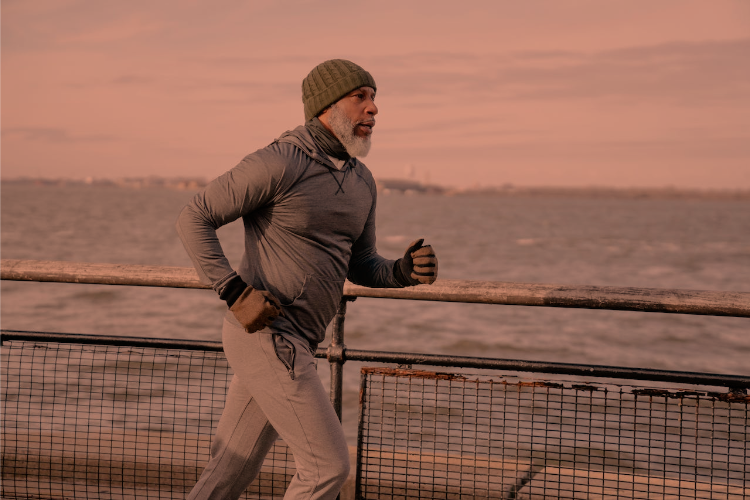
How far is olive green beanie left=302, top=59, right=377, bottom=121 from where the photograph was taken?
8.96 feet

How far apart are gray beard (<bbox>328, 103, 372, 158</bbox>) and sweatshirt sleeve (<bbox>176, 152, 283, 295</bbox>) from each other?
293 millimetres

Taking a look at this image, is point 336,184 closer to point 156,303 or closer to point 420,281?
point 420,281

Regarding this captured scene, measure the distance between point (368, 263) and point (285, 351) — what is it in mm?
586

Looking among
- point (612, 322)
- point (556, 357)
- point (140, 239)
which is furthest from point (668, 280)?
point (140, 239)

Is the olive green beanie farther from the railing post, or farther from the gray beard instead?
the railing post

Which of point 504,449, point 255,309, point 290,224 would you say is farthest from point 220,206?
point 504,449

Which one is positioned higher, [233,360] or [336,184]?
[336,184]

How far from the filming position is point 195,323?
19219mm

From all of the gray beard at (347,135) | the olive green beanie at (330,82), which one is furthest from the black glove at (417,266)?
the olive green beanie at (330,82)

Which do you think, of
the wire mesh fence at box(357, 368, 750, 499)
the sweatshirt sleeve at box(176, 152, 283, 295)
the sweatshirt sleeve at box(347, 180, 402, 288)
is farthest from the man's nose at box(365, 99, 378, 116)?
the wire mesh fence at box(357, 368, 750, 499)

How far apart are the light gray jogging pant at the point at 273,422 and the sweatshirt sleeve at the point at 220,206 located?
27 cm

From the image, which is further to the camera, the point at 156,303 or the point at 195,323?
the point at 156,303

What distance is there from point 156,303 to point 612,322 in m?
13.1

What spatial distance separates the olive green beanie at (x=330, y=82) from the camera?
8.96ft
